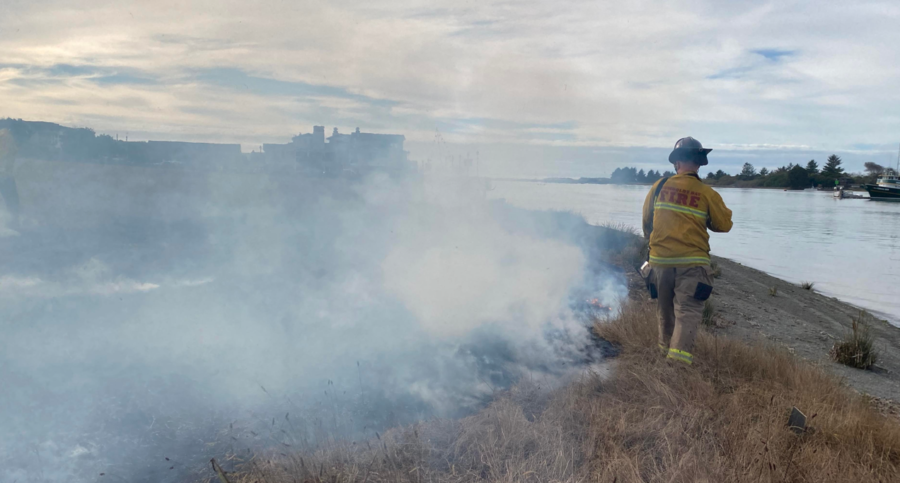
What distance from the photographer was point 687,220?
4.85m

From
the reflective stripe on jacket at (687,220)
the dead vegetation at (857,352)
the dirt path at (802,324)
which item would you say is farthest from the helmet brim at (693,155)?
the dead vegetation at (857,352)

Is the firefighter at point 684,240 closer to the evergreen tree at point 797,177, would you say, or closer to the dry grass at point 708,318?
the dry grass at point 708,318

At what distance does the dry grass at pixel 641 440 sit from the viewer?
3.14 m

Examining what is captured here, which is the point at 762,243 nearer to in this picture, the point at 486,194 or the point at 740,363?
the point at 486,194

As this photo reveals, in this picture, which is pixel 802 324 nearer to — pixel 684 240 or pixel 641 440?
pixel 684 240

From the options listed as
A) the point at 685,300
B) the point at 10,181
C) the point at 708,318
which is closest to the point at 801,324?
the point at 708,318

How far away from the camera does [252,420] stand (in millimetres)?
4164

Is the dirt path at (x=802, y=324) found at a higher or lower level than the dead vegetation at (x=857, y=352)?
lower

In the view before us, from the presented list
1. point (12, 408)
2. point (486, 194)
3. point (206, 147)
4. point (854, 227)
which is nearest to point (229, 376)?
point (12, 408)

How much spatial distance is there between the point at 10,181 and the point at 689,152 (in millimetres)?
10290

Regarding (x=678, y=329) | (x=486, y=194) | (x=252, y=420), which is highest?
(x=486, y=194)

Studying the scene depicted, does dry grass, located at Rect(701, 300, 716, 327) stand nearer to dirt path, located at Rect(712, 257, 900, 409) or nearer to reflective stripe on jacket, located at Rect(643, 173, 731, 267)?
dirt path, located at Rect(712, 257, 900, 409)

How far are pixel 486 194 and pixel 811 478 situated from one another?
1269cm

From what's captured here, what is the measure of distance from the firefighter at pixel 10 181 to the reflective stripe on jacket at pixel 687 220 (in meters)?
9.40
